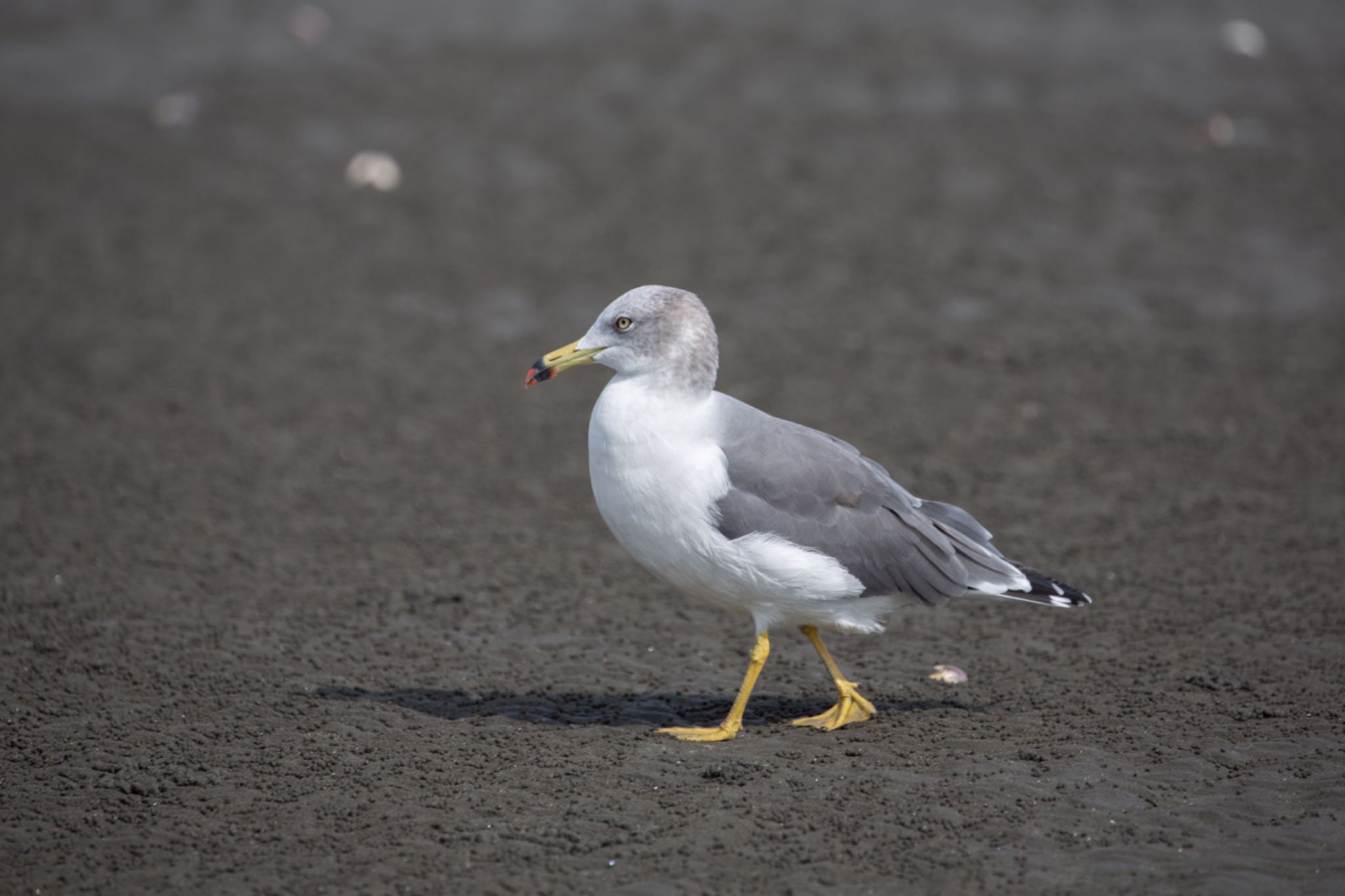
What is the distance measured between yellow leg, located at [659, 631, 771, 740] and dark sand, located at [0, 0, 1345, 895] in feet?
0.36

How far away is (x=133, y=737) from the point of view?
6082 millimetres

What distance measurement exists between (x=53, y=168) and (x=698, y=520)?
1200 cm

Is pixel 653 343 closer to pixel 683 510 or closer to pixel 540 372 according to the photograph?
pixel 540 372

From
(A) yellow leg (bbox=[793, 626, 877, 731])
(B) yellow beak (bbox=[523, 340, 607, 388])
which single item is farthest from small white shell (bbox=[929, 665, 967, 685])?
(B) yellow beak (bbox=[523, 340, 607, 388])

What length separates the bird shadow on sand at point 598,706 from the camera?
6445mm

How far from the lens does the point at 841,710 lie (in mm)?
6367

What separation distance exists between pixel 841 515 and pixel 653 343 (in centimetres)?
116

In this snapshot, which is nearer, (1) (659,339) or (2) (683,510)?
(2) (683,510)

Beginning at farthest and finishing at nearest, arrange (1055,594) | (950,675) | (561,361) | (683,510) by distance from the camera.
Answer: (950,675), (1055,594), (561,361), (683,510)

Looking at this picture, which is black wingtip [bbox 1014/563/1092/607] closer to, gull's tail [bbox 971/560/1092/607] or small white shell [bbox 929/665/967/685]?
gull's tail [bbox 971/560/1092/607]

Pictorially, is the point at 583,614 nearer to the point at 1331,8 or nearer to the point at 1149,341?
the point at 1149,341

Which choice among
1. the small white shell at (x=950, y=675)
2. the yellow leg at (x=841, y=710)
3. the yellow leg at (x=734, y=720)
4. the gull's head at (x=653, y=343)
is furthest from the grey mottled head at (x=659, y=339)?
the small white shell at (x=950, y=675)

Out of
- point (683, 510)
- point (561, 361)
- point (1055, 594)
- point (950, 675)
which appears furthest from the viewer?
point (950, 675)

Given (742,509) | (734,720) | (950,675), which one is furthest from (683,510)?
(950,675)
